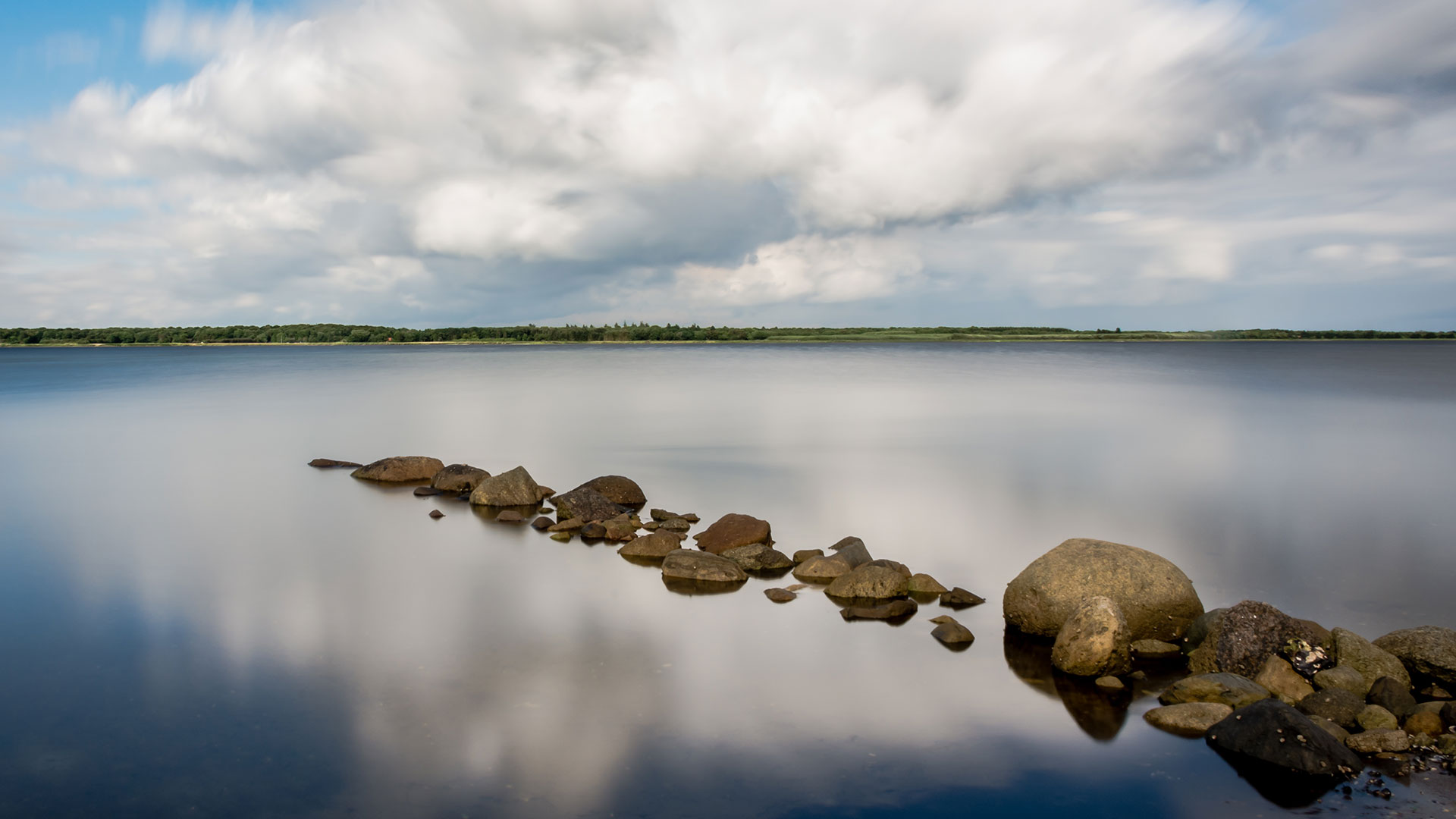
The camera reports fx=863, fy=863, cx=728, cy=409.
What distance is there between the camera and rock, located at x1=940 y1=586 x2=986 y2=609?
11.7 metres

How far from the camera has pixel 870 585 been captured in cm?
1169

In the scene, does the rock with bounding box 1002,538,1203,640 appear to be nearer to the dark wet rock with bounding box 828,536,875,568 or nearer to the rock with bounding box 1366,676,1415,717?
the rock with bounding box 1366,676,1415,717

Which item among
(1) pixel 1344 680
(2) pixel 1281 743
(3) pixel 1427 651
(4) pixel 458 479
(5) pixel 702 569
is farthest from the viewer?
(4) pixel 458 479

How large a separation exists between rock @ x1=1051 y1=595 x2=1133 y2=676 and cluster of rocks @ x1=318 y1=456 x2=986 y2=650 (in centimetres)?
130

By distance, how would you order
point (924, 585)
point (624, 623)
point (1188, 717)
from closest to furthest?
point (1188, 717), point (624, 623), point (924, 585)

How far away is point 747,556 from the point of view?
1334 cm

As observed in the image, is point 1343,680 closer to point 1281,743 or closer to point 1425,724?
point 1425,724

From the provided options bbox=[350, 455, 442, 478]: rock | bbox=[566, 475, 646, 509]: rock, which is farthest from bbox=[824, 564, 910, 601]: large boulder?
bbox=[350, 455, 442, 478]: rock

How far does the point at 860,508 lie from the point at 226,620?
11.5 meters

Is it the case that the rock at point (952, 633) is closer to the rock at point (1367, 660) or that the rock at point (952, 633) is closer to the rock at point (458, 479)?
the rock at point (1367, 660)

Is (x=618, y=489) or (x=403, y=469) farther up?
(x=618, y=489)

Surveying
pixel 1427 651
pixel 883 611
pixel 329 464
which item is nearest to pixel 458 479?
pixel 329 464

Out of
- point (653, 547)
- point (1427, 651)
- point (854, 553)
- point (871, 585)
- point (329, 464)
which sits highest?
point (1427, 651)

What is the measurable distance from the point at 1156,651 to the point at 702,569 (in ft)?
19.9
